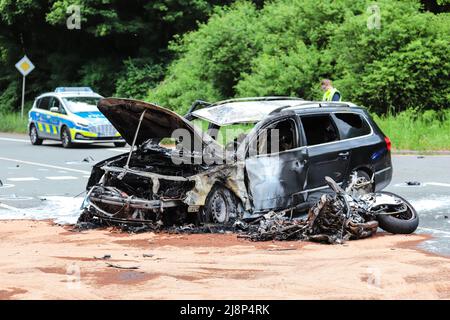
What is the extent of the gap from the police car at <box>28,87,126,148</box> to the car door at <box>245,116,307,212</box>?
15.7 m

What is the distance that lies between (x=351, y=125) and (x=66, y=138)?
16520 millimetres

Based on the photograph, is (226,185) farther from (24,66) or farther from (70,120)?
(24,66)

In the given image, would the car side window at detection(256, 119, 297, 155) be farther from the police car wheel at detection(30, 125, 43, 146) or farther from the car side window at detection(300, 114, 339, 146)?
the police car wheel at detection(30, 125, 43, 146)

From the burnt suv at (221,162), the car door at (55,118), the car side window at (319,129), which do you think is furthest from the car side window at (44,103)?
the car side window at (319,129)

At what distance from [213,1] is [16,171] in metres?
23.5

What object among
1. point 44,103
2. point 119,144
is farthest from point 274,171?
point 44,103

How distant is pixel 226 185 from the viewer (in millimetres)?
11133

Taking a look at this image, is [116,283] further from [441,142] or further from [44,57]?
[44,57]

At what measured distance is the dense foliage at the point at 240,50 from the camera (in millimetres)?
27141

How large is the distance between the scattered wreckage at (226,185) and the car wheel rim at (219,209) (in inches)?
0.5

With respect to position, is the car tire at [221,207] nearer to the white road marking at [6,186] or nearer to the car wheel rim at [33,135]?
the white road marking at [6,186]

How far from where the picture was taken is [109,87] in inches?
1698

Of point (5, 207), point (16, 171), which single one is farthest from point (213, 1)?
point (5, 207)

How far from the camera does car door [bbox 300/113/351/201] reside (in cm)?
1184
